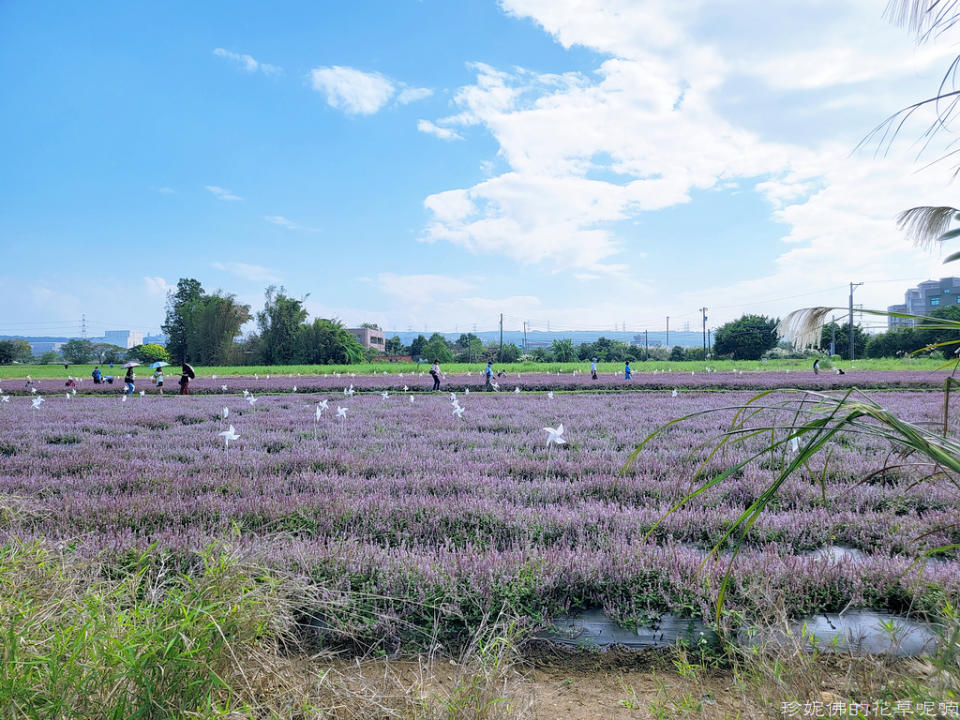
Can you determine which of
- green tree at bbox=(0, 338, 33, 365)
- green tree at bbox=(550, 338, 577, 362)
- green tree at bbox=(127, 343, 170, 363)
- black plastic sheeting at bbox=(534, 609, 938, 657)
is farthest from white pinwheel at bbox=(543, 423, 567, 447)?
green tree at bbox=(0, 338, 33, 365)

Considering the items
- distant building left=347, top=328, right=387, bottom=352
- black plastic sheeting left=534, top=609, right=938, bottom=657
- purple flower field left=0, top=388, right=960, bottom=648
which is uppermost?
distant building left=347, top=328, right=387, bottom=352

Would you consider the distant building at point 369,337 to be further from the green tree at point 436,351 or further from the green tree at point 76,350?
the green tree at point 76,350

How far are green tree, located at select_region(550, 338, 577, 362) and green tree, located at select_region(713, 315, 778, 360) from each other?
19364mm

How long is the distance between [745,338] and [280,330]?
2386 inches

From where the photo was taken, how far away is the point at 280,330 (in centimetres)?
6956

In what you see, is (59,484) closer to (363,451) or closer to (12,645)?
(363,451)

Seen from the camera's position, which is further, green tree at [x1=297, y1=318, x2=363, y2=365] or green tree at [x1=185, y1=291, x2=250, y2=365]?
green tree at [x1=185, y1=291, x2=250, y2=365]

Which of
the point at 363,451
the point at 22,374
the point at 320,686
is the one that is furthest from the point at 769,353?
the point at 22,374

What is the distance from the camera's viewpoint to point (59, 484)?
5.51m

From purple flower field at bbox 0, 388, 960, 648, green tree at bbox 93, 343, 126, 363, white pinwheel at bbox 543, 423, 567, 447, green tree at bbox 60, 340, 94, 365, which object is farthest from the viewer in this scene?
green tree at bbox 60, 340, 94, 365

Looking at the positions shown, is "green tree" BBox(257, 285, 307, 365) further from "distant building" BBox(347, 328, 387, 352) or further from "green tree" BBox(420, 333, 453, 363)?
"distant building" BBox(347, 328, 387, 352)

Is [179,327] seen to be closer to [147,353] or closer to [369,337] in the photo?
[147,353]

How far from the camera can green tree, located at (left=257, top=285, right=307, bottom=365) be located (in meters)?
69.3

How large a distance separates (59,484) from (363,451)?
3.41 m
